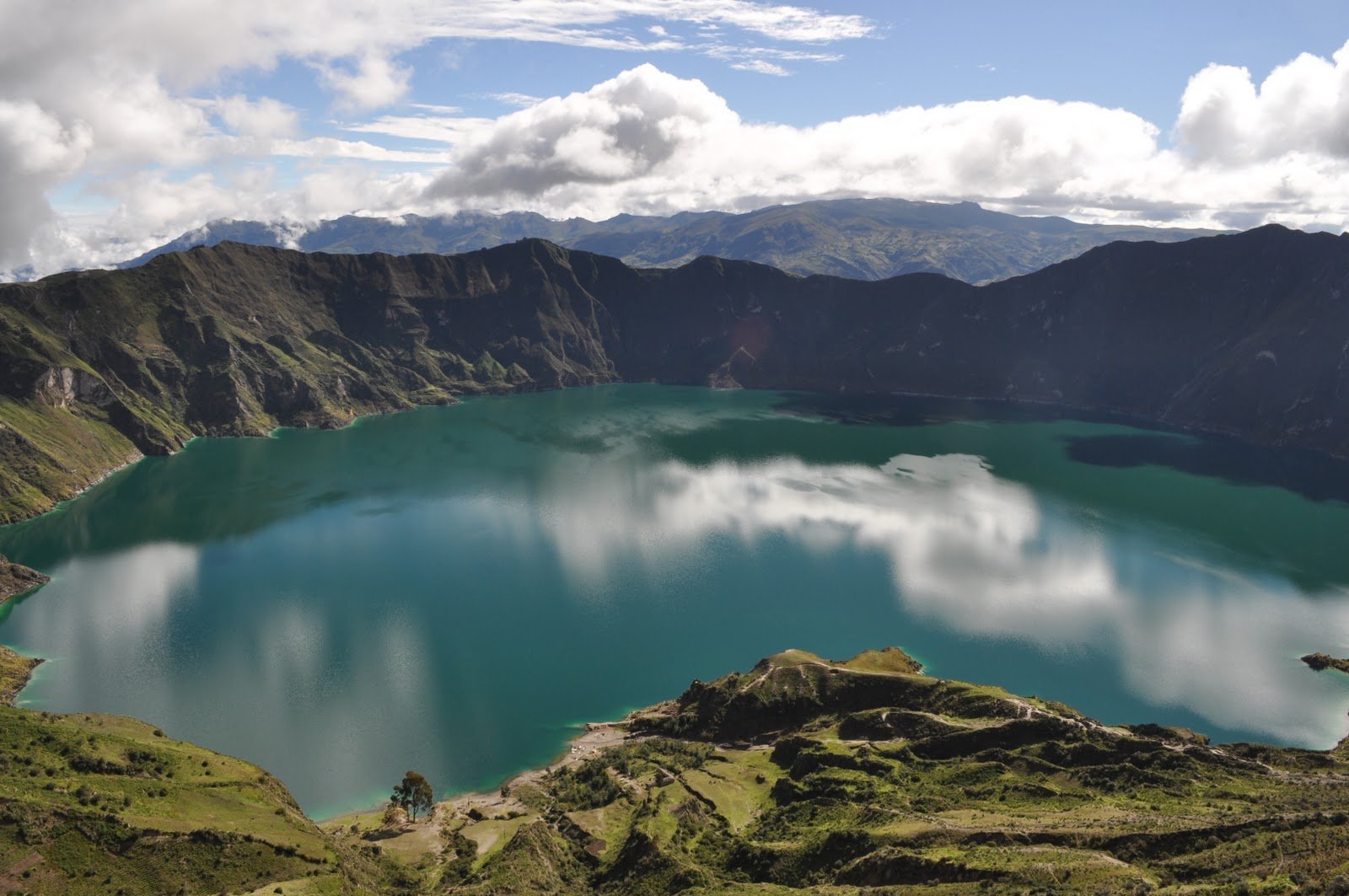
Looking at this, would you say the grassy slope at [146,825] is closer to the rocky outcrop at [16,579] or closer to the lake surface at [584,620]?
the lake surface at [584,620]

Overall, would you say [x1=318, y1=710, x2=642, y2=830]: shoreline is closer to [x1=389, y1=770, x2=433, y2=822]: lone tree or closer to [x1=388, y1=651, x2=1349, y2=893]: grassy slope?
[x1=389, y1=770, x2=433, y2=822]: lone tree

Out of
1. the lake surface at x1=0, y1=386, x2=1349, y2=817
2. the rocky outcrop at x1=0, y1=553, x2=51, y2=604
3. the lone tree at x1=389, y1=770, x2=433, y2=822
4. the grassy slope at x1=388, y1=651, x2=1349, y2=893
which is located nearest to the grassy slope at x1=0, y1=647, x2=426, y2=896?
the lone tree at x1=389, y1=770, x2=433, y2=822

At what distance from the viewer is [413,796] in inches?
3509

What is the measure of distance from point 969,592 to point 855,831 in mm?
91550

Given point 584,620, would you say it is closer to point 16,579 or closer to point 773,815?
point 773,815

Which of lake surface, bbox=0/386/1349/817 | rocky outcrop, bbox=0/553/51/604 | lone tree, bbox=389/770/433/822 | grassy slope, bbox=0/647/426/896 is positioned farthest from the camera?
rocky outcrop, bbox=0/553/51/604

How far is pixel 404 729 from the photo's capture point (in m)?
107

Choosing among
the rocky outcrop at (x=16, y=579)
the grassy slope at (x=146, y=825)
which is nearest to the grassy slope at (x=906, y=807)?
the grassy slope at (x=146, y=825)

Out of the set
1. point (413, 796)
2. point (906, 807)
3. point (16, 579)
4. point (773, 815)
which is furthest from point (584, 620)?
point (16, 579)

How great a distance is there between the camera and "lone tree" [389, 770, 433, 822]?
88.4 m

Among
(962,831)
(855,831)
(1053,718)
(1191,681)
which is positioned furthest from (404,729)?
(1191,681)

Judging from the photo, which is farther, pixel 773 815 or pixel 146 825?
pixel 773 815

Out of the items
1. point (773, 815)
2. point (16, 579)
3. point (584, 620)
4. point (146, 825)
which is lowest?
point (773, 815)

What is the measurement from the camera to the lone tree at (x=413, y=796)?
290ft
